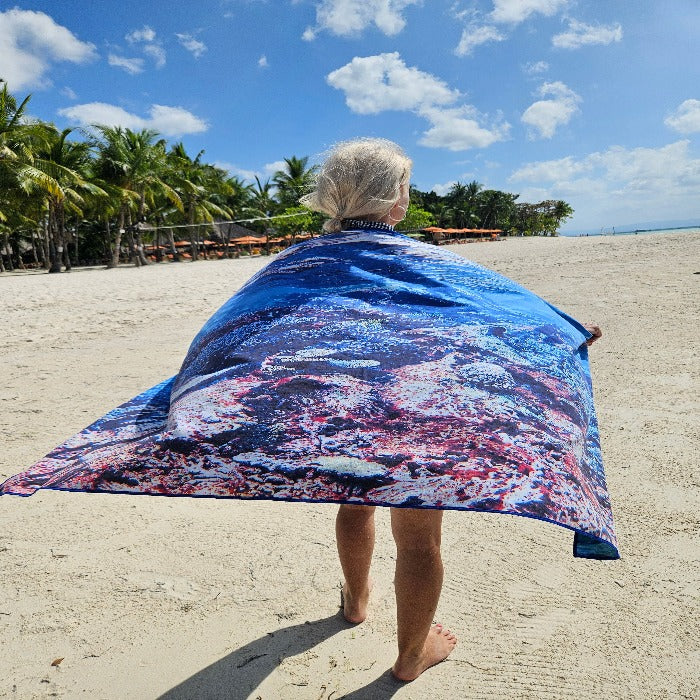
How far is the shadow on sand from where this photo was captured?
5.70ft

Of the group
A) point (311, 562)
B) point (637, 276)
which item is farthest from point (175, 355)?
point (637, 276)

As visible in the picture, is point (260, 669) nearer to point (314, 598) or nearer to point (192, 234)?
point (314, 598)

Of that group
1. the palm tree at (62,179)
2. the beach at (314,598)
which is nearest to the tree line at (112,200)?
the palm tree at (62,179)

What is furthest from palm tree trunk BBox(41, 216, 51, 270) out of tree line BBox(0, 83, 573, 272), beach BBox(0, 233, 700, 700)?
beach BBox(0, 233, 700, 700)

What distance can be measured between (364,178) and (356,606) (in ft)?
4.90

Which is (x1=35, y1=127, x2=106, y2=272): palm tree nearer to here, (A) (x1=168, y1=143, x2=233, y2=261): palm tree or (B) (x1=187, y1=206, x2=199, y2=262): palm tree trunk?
(A) (x1=168, y1=143, x2=233, y2=261): palm tree

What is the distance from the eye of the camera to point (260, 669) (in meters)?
1.84

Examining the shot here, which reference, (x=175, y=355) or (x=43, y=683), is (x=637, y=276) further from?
(x=43, y=683)

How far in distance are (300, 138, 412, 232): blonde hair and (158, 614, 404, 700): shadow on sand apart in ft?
4.77

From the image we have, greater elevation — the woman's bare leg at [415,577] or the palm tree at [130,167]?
the palm tree at [130,167]

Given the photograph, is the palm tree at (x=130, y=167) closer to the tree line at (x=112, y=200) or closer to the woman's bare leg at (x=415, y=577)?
the tree line at (x=112, y=200)

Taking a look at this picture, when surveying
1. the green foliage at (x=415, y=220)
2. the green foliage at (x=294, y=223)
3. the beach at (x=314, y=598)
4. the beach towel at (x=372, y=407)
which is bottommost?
the beach at (x=314, y=598)

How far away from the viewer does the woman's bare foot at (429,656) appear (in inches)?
69.2

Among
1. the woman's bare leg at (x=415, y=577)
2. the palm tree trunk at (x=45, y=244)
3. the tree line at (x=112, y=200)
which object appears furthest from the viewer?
the palm tree trunk at (x=45, y=244)
